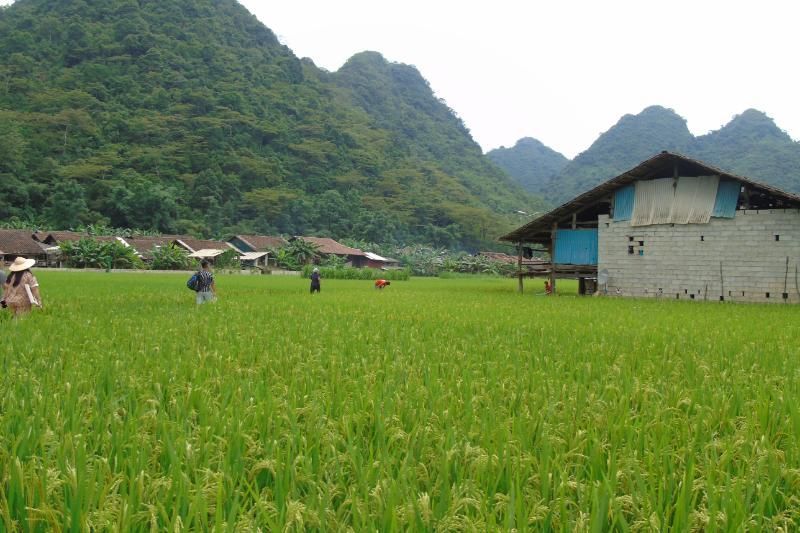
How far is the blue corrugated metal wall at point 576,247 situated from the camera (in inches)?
933

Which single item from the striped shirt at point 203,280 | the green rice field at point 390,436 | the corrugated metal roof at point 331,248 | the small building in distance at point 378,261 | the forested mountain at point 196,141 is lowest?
the green rice field at point 390,436

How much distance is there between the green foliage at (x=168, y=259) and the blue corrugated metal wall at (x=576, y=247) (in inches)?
1418

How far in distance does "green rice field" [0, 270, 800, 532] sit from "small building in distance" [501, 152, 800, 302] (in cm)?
1428

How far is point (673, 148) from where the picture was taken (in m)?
110

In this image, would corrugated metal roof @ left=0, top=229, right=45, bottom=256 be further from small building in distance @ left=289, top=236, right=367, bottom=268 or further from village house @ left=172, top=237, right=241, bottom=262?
small building in distance @ left=289, top=236, right=367, bottom=268

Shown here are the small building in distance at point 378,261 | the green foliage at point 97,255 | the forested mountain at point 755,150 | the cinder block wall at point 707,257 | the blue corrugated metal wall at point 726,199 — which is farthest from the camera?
the forested mountain at point 755,150

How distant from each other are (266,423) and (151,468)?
2.24ft

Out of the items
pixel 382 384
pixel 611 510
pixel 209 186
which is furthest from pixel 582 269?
pixel 209 186

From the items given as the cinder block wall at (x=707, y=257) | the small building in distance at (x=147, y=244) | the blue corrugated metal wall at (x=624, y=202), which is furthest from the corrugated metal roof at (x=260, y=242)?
the cinder block wall at (x=707, y=257)

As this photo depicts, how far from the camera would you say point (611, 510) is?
1897mm

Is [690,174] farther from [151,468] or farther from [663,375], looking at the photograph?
[151,468]

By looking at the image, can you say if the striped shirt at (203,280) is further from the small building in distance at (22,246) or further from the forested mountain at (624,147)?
the forested mountain at (624,147)

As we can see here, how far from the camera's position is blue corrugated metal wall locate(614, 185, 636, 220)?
22266 millimetres

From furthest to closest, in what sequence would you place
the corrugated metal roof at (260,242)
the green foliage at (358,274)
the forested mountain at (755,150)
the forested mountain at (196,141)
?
the forested mountain at (755,150)
the forested mountain at (196,141)
the corrugated metal roof at (260,242)
the green foliage at (358,274)
